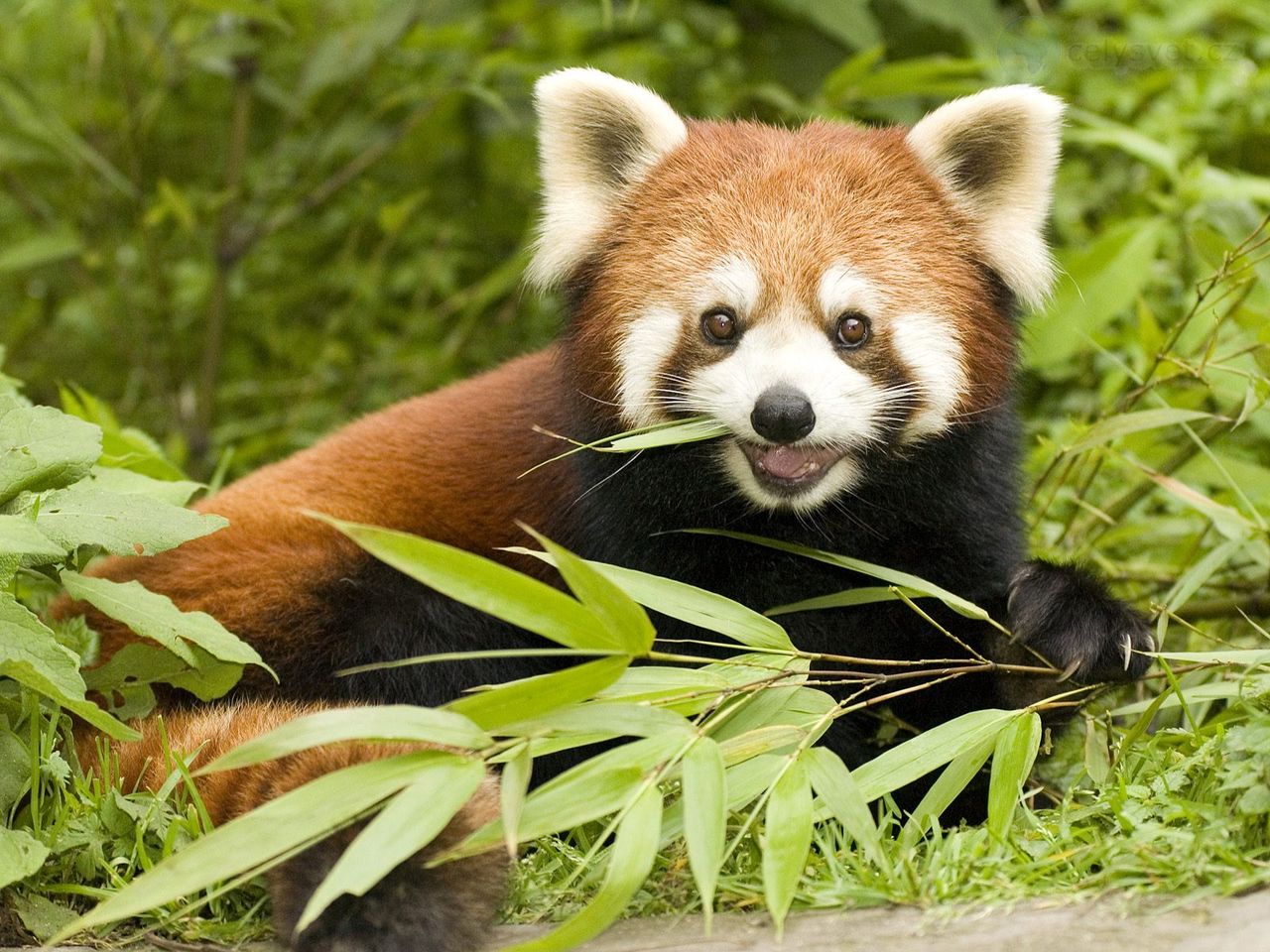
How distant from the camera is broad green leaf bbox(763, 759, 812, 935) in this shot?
214cm

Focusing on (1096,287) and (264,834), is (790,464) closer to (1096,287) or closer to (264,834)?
(264,834)

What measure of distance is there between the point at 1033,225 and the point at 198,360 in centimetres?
477

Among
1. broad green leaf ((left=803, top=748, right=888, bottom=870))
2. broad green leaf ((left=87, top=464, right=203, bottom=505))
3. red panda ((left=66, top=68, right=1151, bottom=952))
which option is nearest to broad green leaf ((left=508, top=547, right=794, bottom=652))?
broad green leaf ((left=803, top=748, right=888, bottom=870))

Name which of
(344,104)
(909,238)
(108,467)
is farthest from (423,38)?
(909,238)

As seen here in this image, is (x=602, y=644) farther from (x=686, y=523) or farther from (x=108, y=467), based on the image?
(x=108, y=467)

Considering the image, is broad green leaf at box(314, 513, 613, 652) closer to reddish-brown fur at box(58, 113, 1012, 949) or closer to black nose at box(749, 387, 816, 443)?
reddish-brown fur at box(58, 113, 1012, 949)

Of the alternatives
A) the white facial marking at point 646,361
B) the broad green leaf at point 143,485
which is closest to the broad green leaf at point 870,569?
the white facial marking at point 646,361

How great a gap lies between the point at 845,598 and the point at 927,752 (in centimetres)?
43

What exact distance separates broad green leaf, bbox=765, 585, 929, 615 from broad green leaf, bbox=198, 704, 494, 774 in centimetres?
106

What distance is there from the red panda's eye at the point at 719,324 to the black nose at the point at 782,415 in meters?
0.22

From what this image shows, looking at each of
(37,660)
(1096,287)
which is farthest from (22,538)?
(1096,287)

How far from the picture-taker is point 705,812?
2174 mm

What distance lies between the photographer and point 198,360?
683 cm

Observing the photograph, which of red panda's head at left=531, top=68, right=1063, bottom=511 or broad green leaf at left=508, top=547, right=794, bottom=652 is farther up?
red panda's head at left=531, top=68, right=1063, bottom=511
